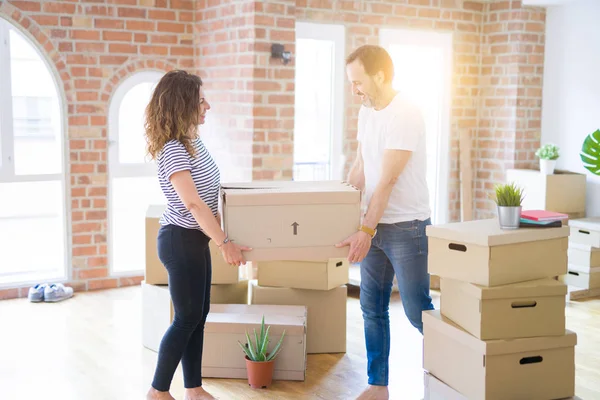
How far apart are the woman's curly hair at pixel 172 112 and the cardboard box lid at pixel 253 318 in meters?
1.09

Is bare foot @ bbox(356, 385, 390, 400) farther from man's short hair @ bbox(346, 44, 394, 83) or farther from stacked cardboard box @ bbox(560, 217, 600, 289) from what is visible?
stacked cardboard box @ bbox(560, 217, 600, 289)

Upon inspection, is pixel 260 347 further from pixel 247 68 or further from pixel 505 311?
pixel 247 68

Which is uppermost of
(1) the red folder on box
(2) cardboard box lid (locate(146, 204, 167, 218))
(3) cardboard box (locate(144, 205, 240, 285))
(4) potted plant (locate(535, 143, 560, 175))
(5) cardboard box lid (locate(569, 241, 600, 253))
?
(4) potted plant (locate(535, 143, 560, 175))

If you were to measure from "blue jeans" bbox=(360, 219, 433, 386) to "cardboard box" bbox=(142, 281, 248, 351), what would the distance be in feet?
3.42

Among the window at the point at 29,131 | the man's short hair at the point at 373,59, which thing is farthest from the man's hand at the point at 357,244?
the window at the point at 29,131

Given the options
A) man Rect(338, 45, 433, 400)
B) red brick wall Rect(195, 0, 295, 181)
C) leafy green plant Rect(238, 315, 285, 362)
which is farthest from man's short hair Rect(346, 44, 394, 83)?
red brick wall Rect(195, 0, 295, 181)

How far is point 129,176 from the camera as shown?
18.5ft

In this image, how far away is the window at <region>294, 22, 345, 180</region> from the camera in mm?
5648

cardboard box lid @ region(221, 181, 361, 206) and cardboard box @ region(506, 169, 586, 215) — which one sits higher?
cardboard box lid @ region(221, 181, 361, 206)

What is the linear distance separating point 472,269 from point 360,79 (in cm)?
87

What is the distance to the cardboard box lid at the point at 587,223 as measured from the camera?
5.44 m

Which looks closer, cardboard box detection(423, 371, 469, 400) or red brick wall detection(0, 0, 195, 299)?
cardboard box detection(423, 371, 469, 400)

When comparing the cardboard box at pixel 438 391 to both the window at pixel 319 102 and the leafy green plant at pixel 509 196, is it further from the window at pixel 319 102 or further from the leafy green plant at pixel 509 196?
the window at pixel 319 102

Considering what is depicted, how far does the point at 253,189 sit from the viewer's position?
10.1ft
